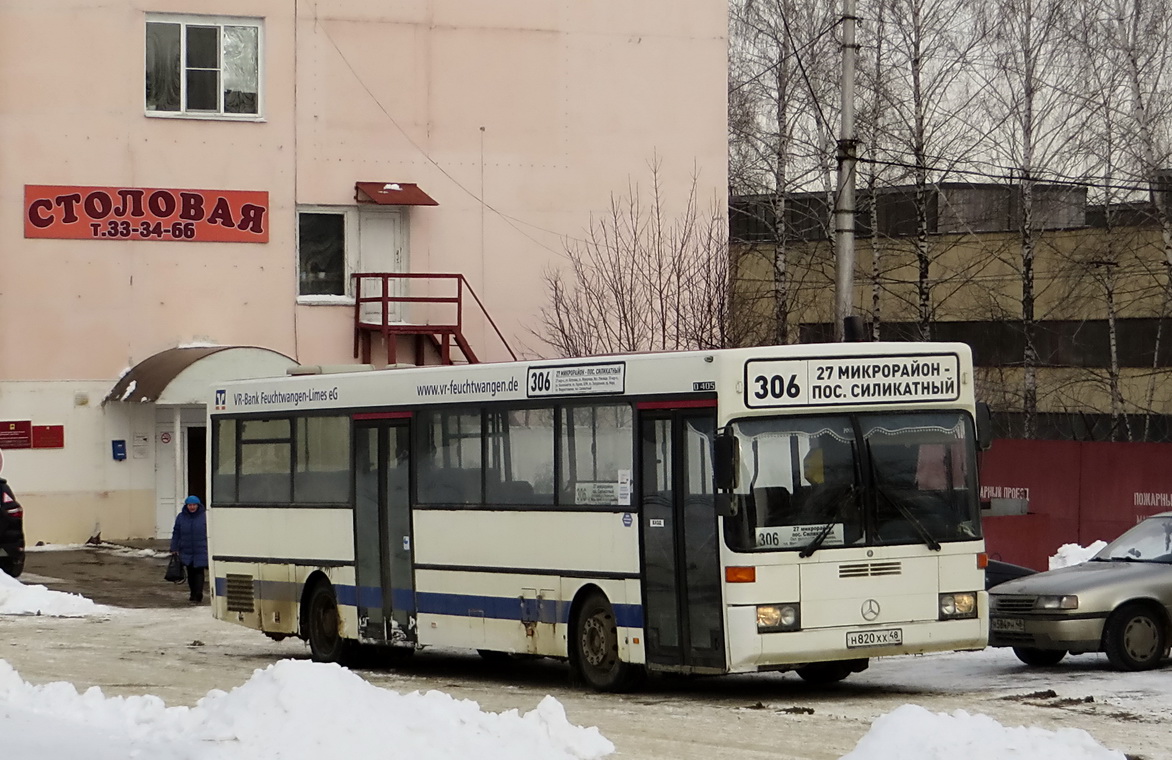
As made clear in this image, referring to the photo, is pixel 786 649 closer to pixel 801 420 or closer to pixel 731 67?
pixel 801 420

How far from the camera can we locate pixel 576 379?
15.6 m

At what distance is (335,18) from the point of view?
3588 cm

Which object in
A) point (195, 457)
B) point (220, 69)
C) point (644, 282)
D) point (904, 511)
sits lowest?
point (904, 511)

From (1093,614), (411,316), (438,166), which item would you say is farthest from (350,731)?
(438,166)

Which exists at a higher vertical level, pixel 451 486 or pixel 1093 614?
pixel 451 486

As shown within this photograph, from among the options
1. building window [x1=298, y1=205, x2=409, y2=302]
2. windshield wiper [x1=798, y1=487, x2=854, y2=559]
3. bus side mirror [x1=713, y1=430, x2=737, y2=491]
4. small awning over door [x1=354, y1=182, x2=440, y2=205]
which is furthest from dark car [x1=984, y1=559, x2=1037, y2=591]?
building window [x1=298, y1=205, x2=409, y2=302]

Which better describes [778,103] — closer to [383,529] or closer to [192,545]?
[192,545]

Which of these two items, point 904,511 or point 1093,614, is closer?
point 904,511

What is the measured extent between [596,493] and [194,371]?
61.0 feet

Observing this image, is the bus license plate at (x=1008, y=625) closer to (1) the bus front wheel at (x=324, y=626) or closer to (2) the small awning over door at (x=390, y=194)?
(1) the bus front wheel at (x=324, y=626)

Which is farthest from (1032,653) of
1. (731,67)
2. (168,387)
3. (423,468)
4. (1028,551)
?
(731,67)

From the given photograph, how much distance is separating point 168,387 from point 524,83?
366 inches

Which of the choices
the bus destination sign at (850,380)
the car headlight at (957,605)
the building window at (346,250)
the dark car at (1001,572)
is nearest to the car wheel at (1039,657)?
the car headlight at (957,605)

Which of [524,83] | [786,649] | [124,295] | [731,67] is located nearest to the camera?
[786,649]
